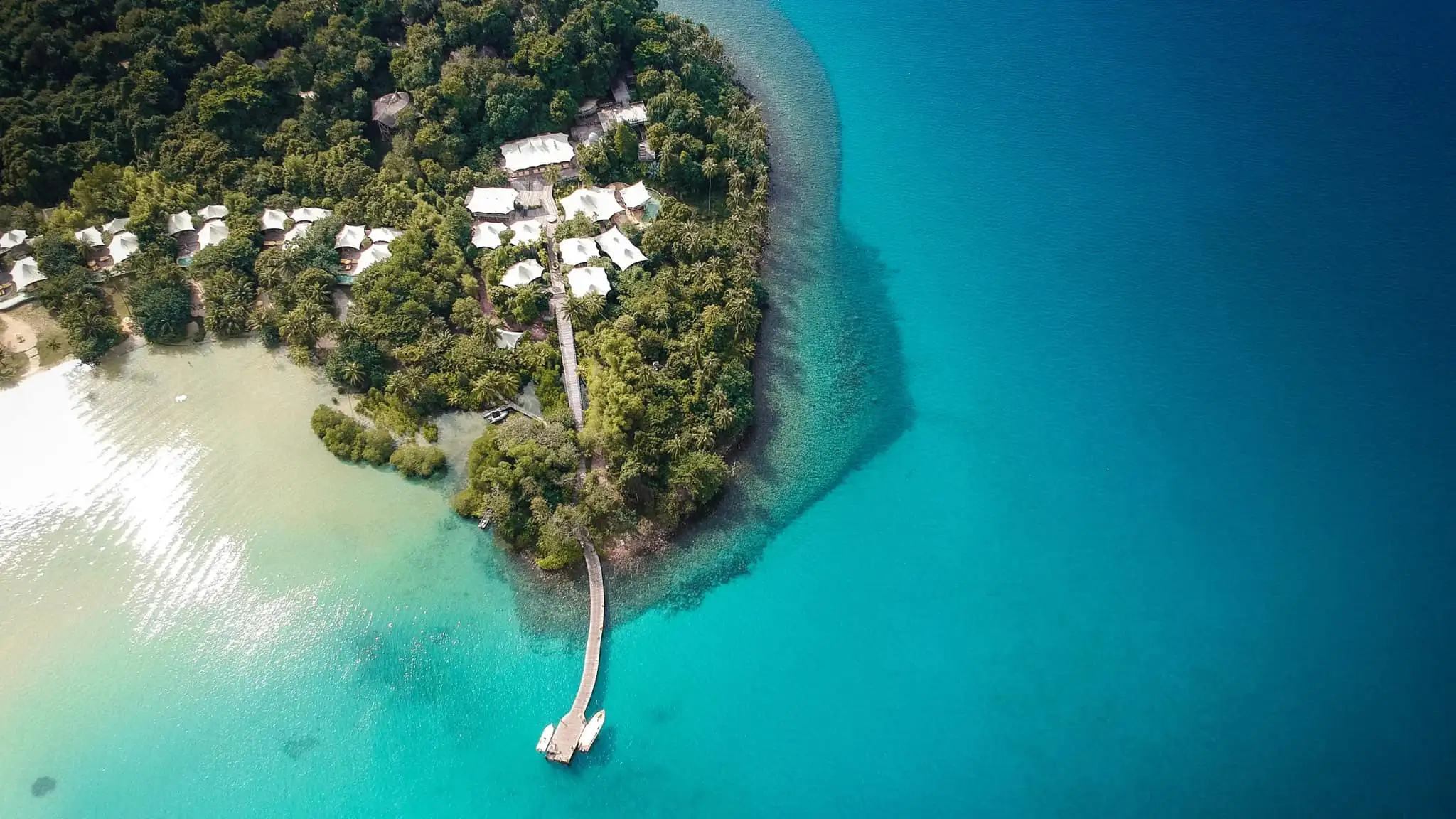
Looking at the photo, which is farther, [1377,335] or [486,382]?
[1377,335]

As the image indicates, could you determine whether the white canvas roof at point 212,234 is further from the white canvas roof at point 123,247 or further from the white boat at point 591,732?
the white boat at point 591,732

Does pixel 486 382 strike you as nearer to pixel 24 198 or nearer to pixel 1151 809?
pixel 24 198

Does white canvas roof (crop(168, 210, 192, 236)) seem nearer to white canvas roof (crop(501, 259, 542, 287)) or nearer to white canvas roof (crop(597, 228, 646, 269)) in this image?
white canvas roof (crop(501, 259, 542, 287))

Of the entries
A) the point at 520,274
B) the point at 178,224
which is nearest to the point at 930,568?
the point at 520,274

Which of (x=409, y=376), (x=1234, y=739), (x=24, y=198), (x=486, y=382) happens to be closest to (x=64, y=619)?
(x=409, y=376)

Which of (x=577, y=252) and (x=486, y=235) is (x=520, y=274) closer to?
(x=577, y=252)

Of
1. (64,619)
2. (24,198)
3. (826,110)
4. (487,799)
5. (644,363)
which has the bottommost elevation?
(64,619)

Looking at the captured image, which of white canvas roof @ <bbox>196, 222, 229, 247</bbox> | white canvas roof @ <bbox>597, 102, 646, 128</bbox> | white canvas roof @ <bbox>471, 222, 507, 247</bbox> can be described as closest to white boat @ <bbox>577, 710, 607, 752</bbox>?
white canvas roof @ <bbox>471, 222, 507, 247</bbox>
